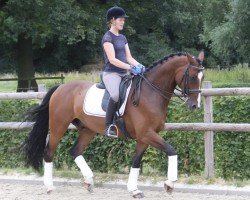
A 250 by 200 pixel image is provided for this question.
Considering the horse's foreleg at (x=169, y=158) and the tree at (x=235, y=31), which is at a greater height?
the tree at (x=235, y=31)

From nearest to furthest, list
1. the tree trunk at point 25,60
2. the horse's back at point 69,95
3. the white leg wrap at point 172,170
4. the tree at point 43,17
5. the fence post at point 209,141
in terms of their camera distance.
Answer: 1. the white leg wrap at point 172,170
2. the horse's back at point 69,95
3. the fence post at point 209,141
4. the tree at point 43,17
5. the tree trunk at point 25,60

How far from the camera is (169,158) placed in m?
6.62

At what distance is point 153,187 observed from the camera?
309 inches

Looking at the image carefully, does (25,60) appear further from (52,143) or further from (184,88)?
(184,88)

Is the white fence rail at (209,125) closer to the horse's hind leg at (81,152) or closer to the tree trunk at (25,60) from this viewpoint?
the horse's hind leg at (81,152)

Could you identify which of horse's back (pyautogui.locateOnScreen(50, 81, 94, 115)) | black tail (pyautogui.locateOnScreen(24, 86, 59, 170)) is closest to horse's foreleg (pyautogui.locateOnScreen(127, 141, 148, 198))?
horse's back (pyautogui.locateOnScreen(50, 81, 94, 115))

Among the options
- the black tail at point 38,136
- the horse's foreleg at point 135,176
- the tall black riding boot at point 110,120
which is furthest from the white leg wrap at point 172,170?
the black tail at point 38,136

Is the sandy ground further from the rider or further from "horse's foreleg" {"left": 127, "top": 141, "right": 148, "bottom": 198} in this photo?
the rider

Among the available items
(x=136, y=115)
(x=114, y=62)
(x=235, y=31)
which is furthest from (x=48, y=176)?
(x=235, y=31)

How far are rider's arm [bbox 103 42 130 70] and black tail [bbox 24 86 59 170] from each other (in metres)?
1.52

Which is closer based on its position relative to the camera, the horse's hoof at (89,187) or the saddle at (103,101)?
the saddle at (103,101)

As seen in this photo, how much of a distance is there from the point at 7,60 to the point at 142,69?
46168mm

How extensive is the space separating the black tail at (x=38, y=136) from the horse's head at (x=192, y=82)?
8.07 ft

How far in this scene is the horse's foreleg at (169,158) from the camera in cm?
660
